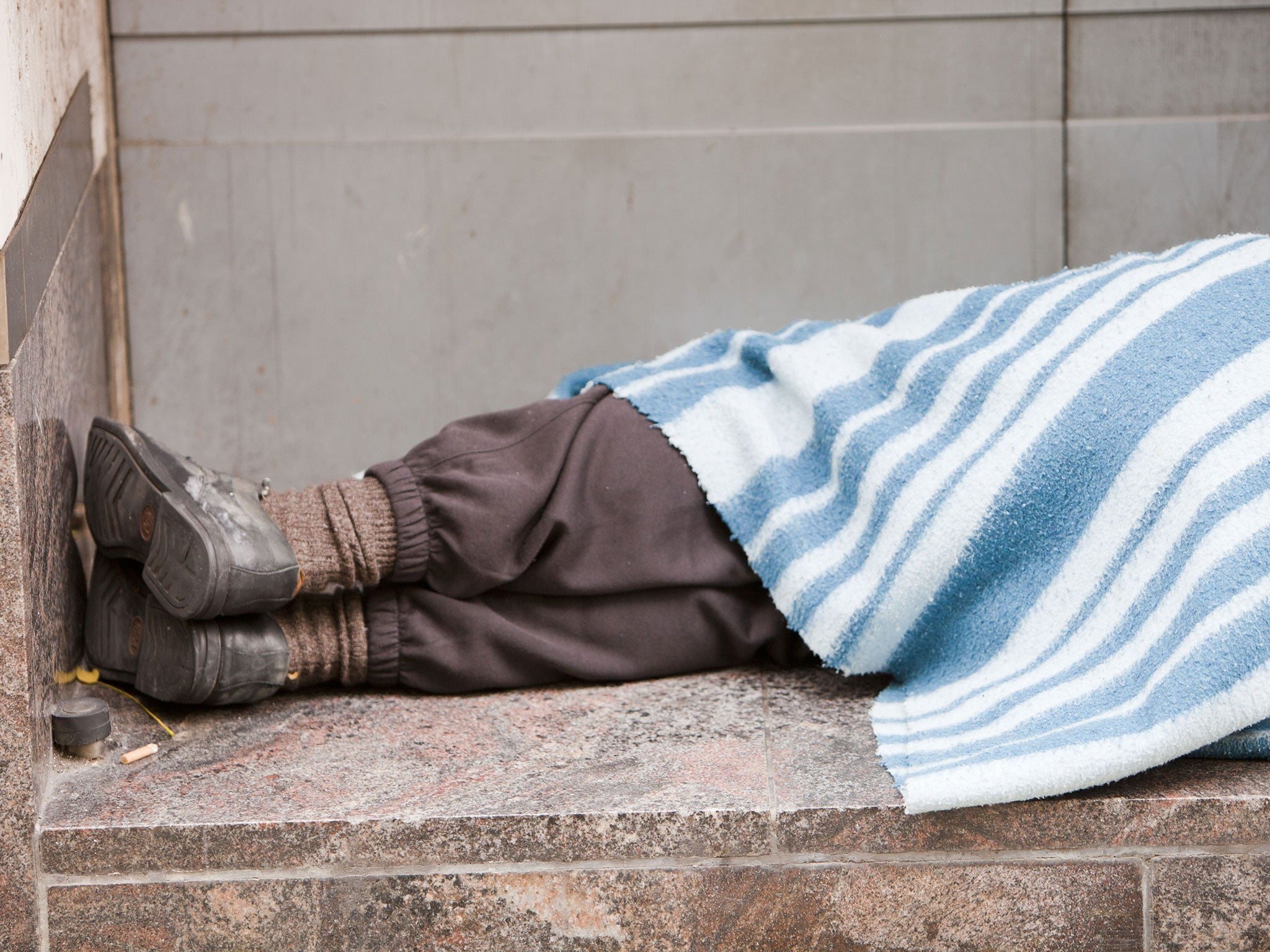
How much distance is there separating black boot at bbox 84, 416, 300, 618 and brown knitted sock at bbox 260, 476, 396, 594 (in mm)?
39

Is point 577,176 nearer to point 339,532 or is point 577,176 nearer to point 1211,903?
point 339,532

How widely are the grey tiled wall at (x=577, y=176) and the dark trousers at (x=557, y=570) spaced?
29.7 inches

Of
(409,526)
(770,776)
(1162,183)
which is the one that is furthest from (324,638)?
(1162,183)

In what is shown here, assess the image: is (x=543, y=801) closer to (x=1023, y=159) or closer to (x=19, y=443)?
(x=19, y=443)

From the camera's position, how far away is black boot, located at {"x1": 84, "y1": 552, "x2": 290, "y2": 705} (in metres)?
1.43

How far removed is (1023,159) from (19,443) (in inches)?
71.4

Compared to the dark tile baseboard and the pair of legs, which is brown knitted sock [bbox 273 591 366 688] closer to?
the pair of legs

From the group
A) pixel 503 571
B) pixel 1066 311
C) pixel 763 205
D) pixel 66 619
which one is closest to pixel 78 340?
pixel 66 619

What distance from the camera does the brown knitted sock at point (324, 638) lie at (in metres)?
1.53

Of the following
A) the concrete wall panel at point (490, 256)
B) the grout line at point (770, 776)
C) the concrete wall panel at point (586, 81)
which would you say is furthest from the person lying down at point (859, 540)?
the concrete wall panel at point (586, 81)

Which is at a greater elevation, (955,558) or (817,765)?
(955,558)

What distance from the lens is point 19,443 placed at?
1.24m

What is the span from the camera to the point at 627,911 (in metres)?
1.24

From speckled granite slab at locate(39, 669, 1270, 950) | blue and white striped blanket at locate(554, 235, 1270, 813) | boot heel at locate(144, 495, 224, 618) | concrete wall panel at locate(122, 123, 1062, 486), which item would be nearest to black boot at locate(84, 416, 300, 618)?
boot heel at locate(144, 495, 224, 618)
